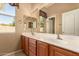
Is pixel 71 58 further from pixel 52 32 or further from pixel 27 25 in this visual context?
pixel 27 25

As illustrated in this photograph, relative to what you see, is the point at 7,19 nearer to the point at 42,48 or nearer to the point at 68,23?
the point at 42,48

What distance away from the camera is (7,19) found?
175 centimetres

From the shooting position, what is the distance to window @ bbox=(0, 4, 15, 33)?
1719 mm

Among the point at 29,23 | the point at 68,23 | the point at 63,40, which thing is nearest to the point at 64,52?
the point at 63,40

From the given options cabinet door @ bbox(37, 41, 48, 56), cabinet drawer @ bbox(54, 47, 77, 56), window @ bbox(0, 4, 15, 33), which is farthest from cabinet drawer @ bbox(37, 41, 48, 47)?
window @ bbox(0, 4, 15, 33)

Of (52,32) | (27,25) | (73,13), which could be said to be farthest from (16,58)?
(73,13)

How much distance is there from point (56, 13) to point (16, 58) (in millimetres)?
1023

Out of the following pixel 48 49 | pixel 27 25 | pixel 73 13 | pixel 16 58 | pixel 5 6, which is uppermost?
pixel 5 6

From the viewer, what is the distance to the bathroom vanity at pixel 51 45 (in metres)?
1.25

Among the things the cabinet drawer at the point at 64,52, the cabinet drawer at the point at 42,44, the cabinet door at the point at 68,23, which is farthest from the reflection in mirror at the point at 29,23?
the cabinet drawer at the point at 64,52

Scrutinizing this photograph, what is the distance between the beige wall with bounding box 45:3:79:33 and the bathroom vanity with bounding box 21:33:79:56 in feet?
0.74

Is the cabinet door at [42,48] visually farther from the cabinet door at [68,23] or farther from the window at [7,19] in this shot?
the window at [7,19]

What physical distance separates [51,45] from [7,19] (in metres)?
0.85

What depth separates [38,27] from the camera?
6.65ft
